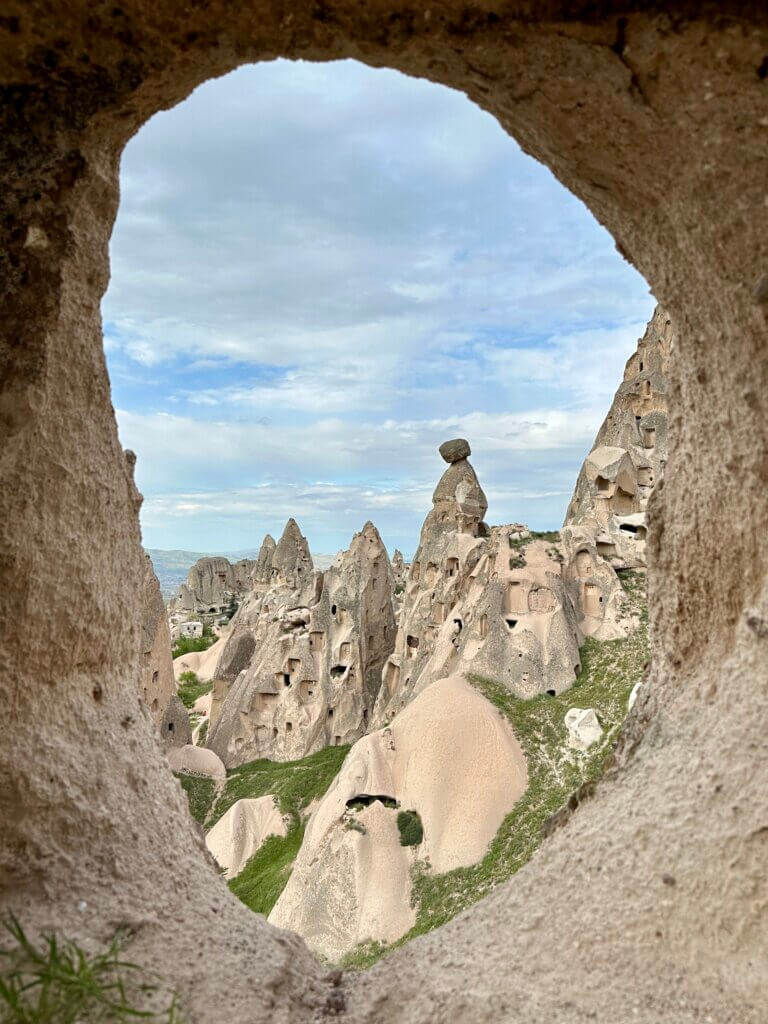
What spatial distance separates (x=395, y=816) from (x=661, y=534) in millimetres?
12051

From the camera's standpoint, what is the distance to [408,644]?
74.8 feet

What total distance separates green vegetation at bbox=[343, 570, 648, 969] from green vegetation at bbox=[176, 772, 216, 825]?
9.67 m

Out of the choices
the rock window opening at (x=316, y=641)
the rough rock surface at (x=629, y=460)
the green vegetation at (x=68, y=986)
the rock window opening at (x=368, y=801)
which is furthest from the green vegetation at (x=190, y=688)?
the green vegetation at (x=68, y=986)

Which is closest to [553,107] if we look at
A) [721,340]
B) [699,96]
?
[699,96]

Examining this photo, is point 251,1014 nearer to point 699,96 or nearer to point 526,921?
point 526,921

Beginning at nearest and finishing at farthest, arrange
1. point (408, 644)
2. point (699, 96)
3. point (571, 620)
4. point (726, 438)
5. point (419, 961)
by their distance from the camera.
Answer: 1. point (699, 96)
2. point (726, 438)
3. point (419, 961)
4. point (571, 620)
5. point (408, 644)

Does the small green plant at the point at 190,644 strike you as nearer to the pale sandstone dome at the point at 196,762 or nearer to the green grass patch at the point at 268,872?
the pale sandstone dome at the point at 196,762

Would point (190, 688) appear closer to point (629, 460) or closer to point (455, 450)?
point (455, 450)

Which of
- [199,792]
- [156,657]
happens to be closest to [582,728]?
[156,657]

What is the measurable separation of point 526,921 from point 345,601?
23.6m

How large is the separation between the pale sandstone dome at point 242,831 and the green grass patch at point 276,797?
0.75ft

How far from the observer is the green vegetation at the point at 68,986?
2.08m

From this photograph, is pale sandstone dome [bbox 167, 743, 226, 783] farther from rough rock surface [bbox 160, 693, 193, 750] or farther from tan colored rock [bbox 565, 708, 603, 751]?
tan colored rock [bbox 565, 708, 603, 751]

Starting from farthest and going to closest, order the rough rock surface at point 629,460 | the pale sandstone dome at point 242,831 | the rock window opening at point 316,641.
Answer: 1. the rock window opening at point 316,641
2. the rough rock surface at point 629,460
3. the pale sandstone dome at point 242,831
